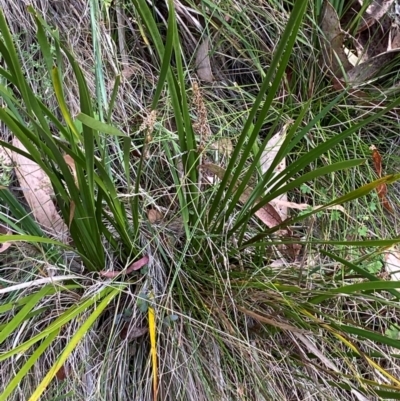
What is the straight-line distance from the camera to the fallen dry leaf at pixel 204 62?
3.30ft

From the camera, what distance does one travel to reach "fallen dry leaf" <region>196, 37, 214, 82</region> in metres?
1.01

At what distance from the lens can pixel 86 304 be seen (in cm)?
69

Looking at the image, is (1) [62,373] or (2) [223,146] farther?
(2) [223,146]

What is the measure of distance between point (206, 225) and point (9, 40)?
0.42 metres

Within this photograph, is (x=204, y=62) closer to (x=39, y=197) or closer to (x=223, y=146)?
(x=223, y=146)

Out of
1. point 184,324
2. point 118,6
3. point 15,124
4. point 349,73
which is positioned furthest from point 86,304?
point 349,73

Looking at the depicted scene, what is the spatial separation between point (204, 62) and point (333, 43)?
0.29 meters

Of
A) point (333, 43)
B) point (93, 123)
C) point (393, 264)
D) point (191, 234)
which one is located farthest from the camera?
point (333, 43)

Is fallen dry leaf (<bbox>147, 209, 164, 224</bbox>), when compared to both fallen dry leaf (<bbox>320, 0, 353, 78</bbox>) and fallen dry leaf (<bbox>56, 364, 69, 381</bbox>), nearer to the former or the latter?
fallen dry leaf (<bbox>56, 364, 69, 381</bbox>)

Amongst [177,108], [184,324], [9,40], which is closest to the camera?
[9,40]

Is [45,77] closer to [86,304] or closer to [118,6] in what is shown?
[118,6]

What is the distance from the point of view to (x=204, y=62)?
1012 millimetres

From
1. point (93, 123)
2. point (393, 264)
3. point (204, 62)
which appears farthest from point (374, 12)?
point (93, 123)

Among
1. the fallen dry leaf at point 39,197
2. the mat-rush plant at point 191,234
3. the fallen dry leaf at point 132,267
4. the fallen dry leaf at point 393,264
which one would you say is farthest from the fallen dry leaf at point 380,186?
the fallen dry leaf at point 39,197
